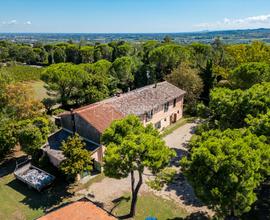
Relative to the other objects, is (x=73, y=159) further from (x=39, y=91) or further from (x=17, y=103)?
(x=39, y=91)

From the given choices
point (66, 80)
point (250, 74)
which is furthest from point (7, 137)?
point (250, 74)

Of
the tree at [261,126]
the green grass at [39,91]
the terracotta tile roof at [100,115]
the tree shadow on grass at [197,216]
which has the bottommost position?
the green grass at [39,91]

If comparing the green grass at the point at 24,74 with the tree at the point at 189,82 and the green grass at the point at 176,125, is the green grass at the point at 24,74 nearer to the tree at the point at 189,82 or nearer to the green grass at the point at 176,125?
the tree at the point at 189,82

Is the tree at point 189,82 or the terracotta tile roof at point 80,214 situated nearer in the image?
the terracotta tile roof at point 80,214

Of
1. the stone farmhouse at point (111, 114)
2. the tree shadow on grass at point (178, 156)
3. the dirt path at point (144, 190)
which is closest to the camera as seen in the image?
the dirt path at point (144, 190)

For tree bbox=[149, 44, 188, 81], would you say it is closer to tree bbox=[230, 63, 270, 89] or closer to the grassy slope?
tree bbox=[230, 63, 270, 89]

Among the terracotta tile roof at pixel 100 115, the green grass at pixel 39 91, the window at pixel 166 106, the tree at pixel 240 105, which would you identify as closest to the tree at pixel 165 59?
the window at pixel 166 106
